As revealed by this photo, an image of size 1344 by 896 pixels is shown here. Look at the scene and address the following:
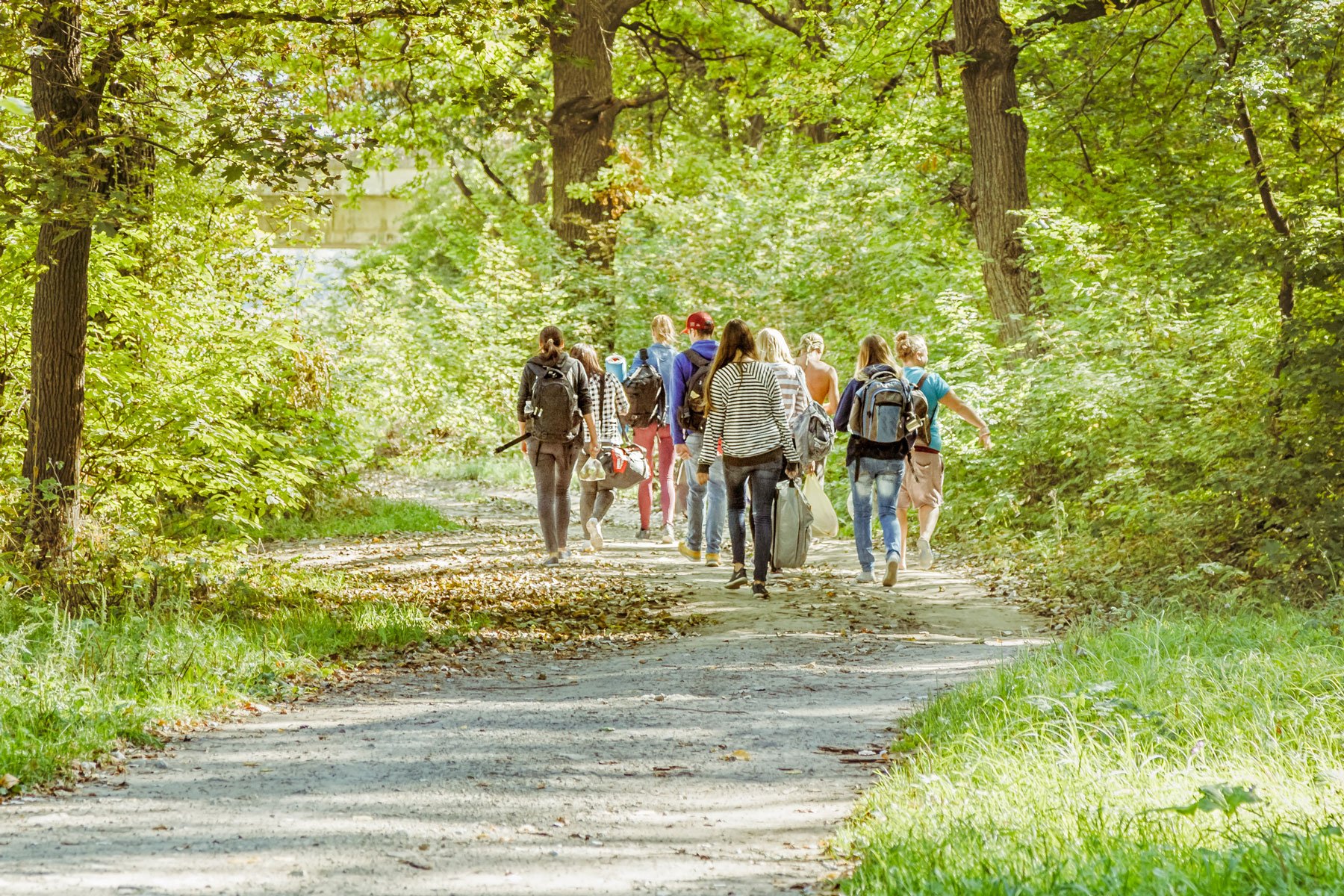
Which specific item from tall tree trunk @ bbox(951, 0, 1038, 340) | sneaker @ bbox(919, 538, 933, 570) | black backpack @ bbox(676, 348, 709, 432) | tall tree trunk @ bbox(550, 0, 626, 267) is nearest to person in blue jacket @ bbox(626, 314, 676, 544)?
black backpack @ bbox(676, 348, 709, 432)

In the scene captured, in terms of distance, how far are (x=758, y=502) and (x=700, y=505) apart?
6.00ft

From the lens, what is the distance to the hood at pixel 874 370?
409 inches

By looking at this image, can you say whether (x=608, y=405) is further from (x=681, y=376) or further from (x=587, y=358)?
(x=681, y=376)

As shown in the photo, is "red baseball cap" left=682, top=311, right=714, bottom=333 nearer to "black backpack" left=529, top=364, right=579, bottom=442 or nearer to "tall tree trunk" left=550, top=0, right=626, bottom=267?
"black backpack" left=529, top=364, right=579, bottom=442

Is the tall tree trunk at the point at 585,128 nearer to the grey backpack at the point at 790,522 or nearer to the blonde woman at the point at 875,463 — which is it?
the blonde woman at the point at 875,463

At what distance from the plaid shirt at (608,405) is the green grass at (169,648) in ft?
9.58

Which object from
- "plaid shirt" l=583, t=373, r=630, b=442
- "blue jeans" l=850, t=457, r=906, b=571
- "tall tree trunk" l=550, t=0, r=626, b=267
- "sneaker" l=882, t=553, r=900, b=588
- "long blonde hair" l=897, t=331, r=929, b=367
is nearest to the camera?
"blue jeans" l=850, t=457, r=906, b=571

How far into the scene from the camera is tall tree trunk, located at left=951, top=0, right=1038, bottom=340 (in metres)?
14.9

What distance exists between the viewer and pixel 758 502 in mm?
9969

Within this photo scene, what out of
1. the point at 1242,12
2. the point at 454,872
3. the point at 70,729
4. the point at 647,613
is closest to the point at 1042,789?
the point at 454,872

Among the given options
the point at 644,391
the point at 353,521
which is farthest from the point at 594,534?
the point at 353,521

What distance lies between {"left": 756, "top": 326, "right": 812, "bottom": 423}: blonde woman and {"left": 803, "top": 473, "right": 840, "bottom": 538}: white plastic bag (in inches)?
23.7

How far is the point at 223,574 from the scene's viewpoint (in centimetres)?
952

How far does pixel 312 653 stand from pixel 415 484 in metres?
14.2
